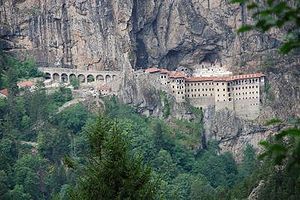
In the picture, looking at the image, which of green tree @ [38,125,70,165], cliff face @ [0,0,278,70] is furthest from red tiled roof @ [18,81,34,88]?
green tree @ [38,125,70,165]

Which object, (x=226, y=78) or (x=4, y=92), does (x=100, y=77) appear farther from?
(x=226, y=78)

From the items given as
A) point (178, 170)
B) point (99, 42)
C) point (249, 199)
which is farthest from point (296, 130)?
point (99, 42)

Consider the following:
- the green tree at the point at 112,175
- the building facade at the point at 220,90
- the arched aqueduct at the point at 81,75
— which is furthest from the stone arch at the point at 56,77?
the green tree at the point at 112,175

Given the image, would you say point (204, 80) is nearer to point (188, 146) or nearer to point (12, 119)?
point (188, 146)

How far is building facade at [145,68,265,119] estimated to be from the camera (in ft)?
236

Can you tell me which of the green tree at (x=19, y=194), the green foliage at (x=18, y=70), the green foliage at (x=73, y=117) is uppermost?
the green foliage at (x=18, y=70)

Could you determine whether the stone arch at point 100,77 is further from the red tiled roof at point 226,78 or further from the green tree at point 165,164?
the green tree at point 165,164

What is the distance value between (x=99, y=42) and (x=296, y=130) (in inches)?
2779

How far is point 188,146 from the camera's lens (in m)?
72.0

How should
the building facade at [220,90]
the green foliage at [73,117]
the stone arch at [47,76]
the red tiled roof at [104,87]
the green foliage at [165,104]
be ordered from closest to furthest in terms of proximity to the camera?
the green foliage at [73,117] < the building facade at [220,90] < the green foliage at [165,104] < the red tiled roof at [104,87] < the stone arch at [47,76]

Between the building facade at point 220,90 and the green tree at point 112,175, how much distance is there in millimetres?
57557

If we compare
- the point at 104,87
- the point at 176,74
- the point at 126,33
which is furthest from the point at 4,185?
the point at 126,33

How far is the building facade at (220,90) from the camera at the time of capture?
7188 cm

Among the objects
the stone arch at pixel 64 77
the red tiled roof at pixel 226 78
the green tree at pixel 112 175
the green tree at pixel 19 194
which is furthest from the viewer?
the stone arch at pixel 64 77
